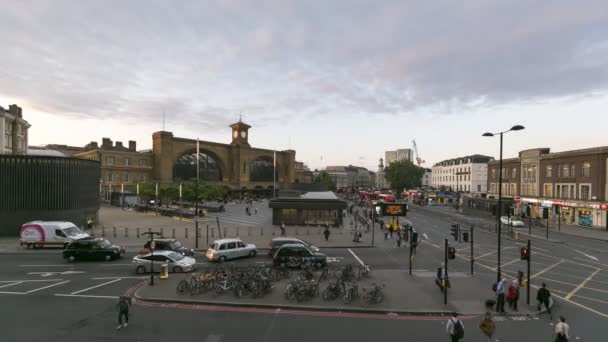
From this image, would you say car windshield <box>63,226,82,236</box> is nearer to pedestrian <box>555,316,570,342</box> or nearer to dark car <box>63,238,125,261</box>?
dark car <box>63,238,125,261</box>

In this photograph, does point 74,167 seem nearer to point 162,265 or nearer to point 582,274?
point 162,265

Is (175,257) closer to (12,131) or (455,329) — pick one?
(455,329)

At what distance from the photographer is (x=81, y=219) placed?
1654 inches

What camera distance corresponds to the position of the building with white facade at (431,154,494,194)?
117750 millimetres

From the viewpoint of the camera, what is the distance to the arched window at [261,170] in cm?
11297

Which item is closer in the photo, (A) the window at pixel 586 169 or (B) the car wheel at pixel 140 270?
(B) the car wheel at pixel 140 270

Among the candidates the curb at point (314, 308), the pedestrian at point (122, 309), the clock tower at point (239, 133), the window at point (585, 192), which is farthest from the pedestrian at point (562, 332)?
the clock tower at point (239, 133)

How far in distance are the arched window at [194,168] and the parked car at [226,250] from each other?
7245 cm

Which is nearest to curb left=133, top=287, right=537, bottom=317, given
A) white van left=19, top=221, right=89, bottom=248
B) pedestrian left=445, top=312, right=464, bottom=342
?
pedestrian left=445, top=312, right=464, bottom=342

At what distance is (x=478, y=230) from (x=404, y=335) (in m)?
40.0

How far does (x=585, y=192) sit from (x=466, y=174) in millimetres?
71476

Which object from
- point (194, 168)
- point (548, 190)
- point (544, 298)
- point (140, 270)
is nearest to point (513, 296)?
point (544, 298)

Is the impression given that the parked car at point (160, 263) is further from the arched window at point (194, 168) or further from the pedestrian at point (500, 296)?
Answer: the arched window at point (194, 168)

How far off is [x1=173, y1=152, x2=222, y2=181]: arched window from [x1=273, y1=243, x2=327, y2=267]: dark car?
76906mm
